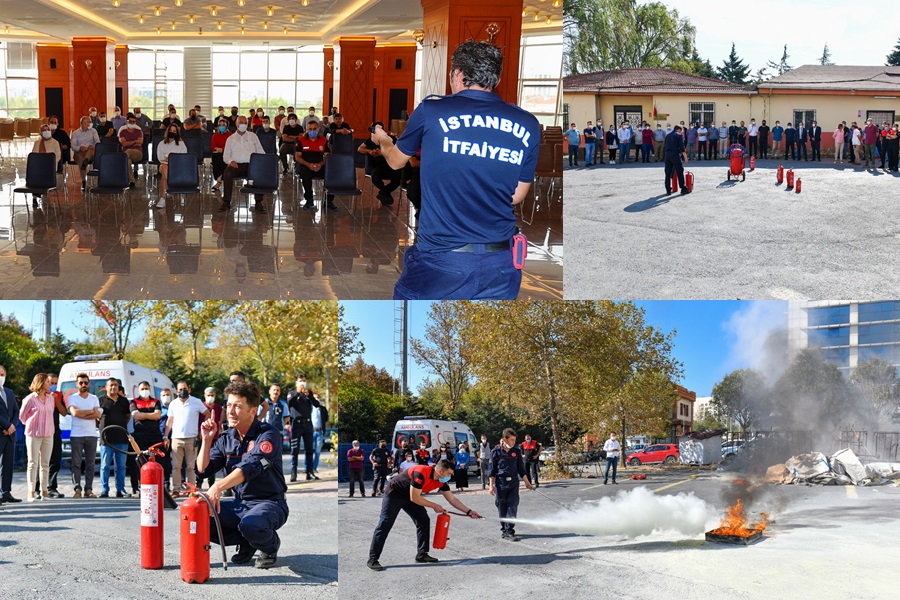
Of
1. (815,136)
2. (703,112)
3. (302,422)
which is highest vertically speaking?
(703,112)

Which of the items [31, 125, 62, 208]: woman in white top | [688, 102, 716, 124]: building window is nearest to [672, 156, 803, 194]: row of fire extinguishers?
[688, 102, 716, 124]: building window

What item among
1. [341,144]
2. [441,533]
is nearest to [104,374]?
[441,533]

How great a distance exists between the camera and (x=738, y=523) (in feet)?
13.8

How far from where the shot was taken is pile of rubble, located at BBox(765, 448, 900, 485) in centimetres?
421

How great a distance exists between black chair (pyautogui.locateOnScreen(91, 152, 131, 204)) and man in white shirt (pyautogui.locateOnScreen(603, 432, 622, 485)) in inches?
300

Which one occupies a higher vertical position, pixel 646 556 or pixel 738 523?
pixel 738 523

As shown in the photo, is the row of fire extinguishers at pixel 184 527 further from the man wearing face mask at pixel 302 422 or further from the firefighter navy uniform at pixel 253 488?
the man wearing face mask at pixel 302 422

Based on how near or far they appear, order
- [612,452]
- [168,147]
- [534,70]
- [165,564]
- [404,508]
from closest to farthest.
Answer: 1. [404,508]
2. [612,452]
3. [165,564]
4. [168,147]
5. [534,70]

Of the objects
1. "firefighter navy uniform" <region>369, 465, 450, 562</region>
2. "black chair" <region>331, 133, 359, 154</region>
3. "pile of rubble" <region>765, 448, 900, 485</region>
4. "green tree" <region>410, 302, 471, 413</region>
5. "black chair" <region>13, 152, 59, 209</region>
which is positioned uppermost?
"black chair" <region>331, 133, 359, 154</region>

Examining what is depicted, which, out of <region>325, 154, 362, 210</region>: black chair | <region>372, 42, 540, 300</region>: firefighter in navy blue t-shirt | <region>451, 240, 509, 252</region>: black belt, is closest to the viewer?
<region>372, 42, 540, 300</region>: firefighter in navy blue t-shirt

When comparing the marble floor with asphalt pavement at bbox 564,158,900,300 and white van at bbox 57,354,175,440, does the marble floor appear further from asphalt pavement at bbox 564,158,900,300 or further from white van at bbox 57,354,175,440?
white van at bbox 57,354,175,440

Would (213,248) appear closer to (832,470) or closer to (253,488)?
(253,488)

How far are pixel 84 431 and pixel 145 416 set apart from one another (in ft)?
1.59

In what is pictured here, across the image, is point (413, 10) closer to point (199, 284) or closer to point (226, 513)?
point (199, 284)
